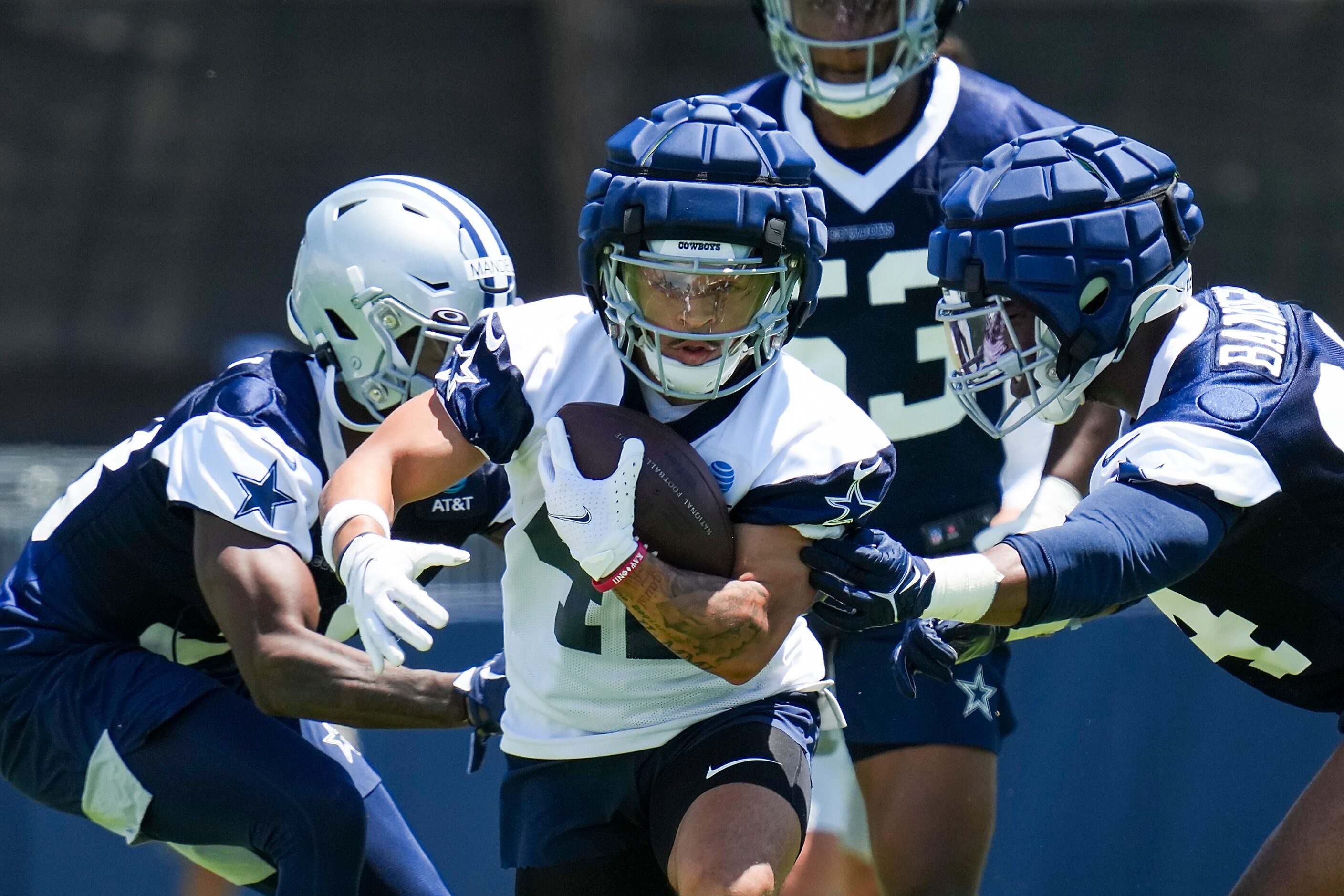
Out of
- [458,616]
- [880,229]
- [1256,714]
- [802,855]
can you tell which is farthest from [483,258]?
[1256,714]

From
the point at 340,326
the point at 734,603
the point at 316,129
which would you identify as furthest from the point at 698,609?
the point at 316,129

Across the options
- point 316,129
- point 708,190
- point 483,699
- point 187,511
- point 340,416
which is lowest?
point 316,129

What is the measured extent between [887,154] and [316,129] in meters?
6.81

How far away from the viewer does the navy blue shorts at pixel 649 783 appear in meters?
2.84

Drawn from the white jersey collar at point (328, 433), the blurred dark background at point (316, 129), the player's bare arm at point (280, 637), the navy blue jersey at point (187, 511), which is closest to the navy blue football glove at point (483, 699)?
the player's bare arm at point (280, 637)

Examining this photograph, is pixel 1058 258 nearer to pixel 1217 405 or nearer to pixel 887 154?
pixel 1217 405

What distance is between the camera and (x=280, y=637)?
325 cm

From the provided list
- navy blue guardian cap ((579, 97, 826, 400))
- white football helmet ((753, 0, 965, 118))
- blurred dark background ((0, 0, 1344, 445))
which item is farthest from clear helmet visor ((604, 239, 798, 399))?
blurred dark background ((0, 0, 1344, 445))

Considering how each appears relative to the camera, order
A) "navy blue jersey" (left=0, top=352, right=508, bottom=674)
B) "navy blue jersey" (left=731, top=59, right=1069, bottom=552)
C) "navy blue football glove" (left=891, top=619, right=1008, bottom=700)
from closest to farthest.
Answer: "navy blue football glove" (left=891, top=619, right=1008, bottom=700)
"navy blue jersey" (left=0, top=352, right=508, bottom=674)
"navy blue jersey" (left=731, top=59, right=1069, bottom=552)

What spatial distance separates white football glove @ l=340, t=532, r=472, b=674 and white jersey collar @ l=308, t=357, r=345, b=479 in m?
0.78

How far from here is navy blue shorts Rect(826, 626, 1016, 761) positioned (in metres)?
3.67

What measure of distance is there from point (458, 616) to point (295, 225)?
599 cm

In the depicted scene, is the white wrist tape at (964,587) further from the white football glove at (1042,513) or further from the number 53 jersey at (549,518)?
the white football glove at (1042,513)

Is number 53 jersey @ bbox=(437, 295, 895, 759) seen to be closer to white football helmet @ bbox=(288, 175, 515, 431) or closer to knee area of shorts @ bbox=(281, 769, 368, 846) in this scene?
knee area of shorts @ bbox=(281, 769, 368, 846)
